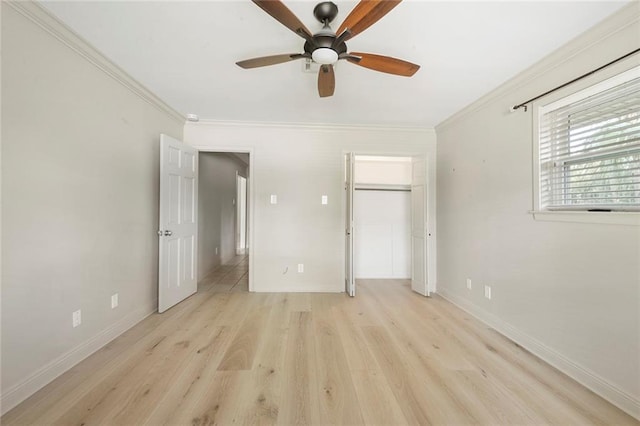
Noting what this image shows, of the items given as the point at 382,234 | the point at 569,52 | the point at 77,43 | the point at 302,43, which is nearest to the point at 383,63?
the point at 302,43

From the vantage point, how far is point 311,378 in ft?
5.39

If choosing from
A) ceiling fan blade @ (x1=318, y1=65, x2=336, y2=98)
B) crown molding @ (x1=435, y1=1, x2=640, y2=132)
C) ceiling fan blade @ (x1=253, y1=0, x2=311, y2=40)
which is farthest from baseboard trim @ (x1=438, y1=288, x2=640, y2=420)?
ceiling fan blade @ (x1=253, y1=0, x2=311, y2=40)

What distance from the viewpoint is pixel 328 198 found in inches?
136

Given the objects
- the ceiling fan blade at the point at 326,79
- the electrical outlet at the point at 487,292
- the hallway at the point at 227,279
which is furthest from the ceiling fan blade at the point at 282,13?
the hallway at the point at 227,279

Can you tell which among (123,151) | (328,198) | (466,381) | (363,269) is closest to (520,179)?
(466,381)

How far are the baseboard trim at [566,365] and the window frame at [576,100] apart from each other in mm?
1000

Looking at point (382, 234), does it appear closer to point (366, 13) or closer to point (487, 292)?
point (487, 292)

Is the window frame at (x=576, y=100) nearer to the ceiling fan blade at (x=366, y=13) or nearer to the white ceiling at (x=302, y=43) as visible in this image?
the white ceiling at (x=302, y=43)

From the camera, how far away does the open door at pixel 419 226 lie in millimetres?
3289

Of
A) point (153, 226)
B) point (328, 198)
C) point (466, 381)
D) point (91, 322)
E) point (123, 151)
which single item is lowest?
point (466, 381)

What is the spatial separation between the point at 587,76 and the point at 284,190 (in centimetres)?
295

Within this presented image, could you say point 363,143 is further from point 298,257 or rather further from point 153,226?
point 153,226

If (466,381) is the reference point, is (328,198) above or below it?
above

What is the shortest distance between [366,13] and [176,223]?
2751mm
